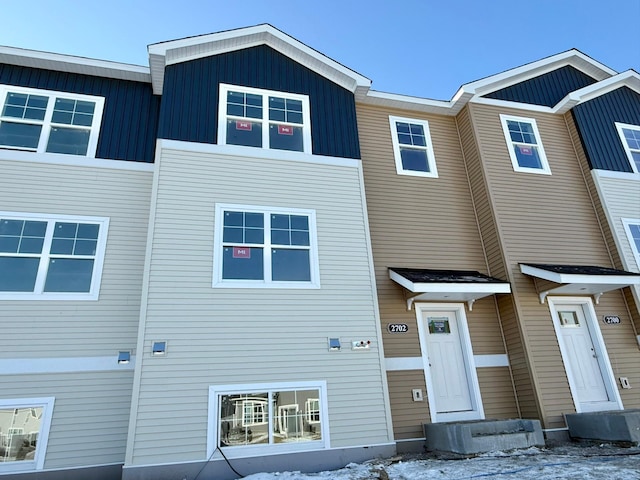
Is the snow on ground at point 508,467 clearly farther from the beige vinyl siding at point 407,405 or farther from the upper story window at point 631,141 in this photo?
the upper story window at point 631,141

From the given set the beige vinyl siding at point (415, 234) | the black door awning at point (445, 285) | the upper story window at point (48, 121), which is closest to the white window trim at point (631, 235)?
the beige vinyl siding at point (415, 234)

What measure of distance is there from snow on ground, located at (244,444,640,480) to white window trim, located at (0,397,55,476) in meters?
3.08

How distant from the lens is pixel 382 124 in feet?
34.1

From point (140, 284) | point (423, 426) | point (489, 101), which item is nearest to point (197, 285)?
point (140, 284)

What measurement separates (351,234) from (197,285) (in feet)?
9.80

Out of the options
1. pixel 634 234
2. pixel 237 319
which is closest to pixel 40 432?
pixel 237 319

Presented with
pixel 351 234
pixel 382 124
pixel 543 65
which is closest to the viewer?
pixel 351 234

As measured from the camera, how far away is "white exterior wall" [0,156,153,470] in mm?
6543

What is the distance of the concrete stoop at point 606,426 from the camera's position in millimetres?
7035

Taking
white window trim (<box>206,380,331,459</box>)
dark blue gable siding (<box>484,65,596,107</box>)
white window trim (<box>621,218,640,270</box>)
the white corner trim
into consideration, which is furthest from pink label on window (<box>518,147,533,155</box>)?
the white corner trim

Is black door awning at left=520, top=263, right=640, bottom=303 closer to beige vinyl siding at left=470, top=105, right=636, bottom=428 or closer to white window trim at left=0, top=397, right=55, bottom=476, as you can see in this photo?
beige vinyl siding at left=470, top=105, right=636, bottom=428

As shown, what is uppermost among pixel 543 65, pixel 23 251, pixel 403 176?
pixel 543 65

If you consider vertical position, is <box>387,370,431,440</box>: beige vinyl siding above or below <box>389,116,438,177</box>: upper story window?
below

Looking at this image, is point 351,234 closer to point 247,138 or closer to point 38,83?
point 247,138
